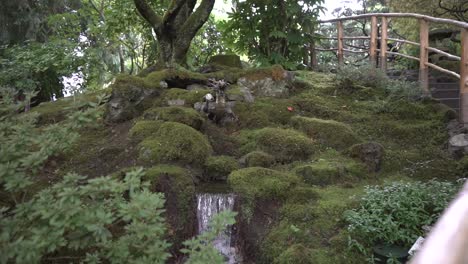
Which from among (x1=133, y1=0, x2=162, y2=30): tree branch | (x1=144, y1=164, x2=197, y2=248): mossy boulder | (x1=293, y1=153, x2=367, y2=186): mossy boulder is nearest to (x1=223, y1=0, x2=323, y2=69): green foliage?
(x1=133, y1=0, x2=162, y2=30): tree branch

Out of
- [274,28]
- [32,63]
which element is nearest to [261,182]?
[274,28]

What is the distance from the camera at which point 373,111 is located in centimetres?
693

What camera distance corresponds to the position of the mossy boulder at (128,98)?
254 inches

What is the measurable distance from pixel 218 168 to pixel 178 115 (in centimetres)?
122

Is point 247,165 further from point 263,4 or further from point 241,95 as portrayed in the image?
point 263,4

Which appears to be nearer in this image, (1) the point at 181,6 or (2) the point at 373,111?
(2) the point at 373,111

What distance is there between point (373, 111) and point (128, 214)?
17.8 feet

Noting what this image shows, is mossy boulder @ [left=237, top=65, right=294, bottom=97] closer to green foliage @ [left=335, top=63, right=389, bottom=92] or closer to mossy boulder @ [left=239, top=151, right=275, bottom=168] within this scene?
green foliage @ [left=335, top=63, right=389, bottom=92]

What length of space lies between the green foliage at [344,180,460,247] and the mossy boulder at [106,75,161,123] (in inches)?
155

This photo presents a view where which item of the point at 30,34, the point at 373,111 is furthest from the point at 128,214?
the point at 30,34

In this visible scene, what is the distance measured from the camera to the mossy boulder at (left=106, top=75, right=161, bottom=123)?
644cm

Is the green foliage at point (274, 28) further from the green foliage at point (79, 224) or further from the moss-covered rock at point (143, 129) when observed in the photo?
the green foliage at point (79, 224)

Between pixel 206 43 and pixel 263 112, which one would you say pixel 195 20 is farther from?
pixel 206 43

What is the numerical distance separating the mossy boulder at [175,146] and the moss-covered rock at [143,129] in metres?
0.10
